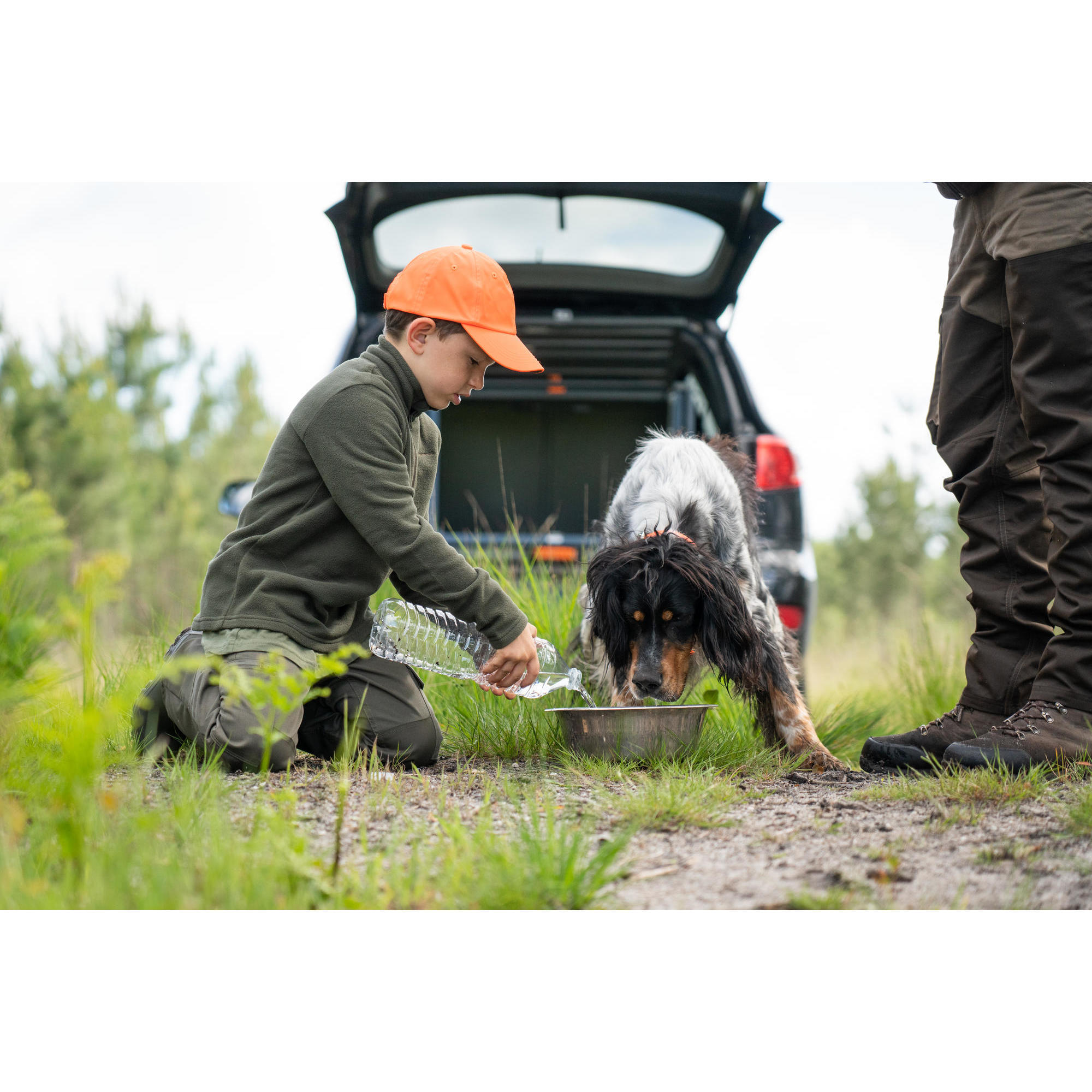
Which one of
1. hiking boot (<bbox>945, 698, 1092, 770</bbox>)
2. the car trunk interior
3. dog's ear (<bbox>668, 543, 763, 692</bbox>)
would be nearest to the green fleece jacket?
dog's ear (<bbox>668, 543, 763, 692</bbox>)

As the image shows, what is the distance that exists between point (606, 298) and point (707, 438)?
0.82m

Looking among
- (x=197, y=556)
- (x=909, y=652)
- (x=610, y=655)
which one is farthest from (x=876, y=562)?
(x=610, y=655)

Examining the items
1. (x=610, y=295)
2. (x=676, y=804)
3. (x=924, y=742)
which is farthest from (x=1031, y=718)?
(x=610, y=295)

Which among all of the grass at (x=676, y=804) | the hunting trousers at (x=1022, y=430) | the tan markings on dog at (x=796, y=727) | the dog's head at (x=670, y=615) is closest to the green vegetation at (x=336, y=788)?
the grass at (x=676, y=804)

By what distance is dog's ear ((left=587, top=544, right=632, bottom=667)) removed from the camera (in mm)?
3318

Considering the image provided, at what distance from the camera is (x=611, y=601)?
3.31 metres

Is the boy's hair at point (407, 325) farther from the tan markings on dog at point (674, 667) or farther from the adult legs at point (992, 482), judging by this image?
the adult legs at point (992, 482)

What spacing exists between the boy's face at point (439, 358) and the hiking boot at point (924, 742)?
1607 millimetres

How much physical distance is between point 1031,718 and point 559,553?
2.27 metres

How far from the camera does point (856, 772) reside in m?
2.85

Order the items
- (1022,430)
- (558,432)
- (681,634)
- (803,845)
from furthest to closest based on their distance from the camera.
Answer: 1. (558,432)
2. (681,634)
3. (1022,430)
4. (803,845)

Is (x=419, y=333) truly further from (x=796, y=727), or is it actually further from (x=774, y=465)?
(x=774, y=465)

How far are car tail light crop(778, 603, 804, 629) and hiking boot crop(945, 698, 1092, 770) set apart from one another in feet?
5.13

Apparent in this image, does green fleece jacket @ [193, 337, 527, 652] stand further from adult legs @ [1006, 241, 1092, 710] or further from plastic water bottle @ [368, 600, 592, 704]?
adult legs @ [1006, 241, 1092, 710]
